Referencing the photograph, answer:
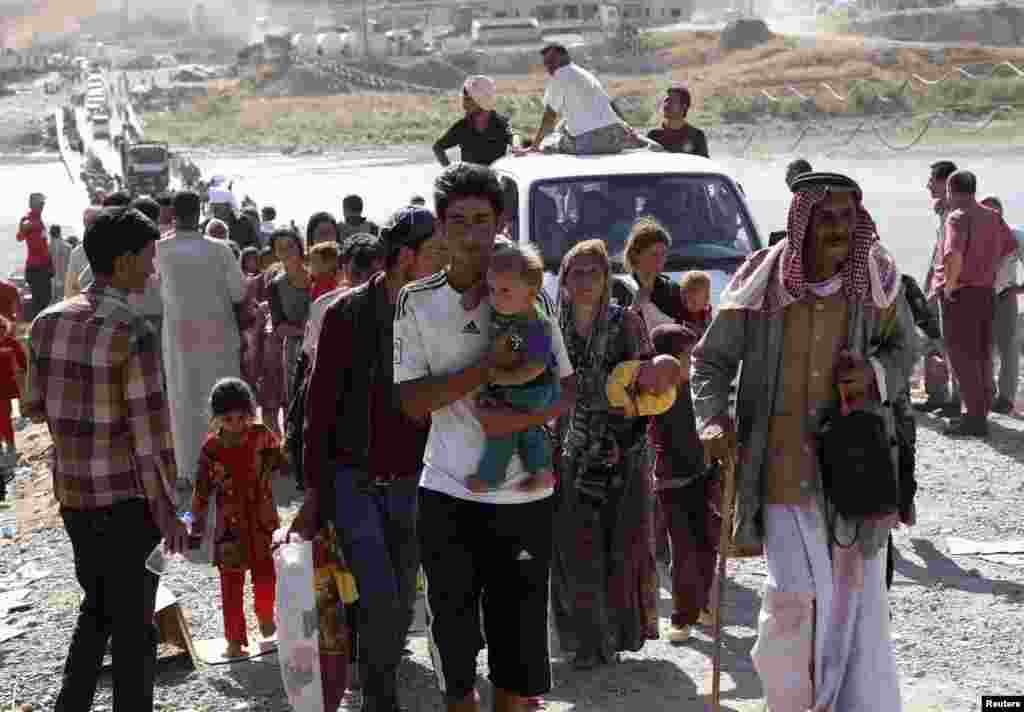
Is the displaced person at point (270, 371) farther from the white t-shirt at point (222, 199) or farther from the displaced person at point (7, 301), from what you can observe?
the white t-shirt at point (222, 199)

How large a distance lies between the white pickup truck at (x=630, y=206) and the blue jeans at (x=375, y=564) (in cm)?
413

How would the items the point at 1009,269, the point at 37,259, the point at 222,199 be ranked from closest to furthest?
the point at 1009,269 < the point at 222,199 < the point at 37,259

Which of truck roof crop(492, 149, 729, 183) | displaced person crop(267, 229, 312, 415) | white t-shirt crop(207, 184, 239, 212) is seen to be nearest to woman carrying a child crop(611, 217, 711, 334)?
truck roof crop(492, 149, 729, 183)

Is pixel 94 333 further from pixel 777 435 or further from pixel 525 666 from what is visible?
pixel 777 435

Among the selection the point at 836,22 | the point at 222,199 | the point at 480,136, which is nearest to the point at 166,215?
the point at 480,136

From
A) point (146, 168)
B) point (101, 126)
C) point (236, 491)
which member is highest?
point (236, 491)

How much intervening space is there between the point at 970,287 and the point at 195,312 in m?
5.08

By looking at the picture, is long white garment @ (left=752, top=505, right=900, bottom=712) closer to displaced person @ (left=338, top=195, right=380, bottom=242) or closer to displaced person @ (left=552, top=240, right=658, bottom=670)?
displaced person @ (left=552, top=240, right=658, bottom=670)

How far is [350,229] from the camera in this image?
1170 cm

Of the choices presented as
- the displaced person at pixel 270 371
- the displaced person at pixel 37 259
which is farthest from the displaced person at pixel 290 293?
the displaced person at pixel 37 259

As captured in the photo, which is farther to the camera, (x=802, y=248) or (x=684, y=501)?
(x=684, y=501)

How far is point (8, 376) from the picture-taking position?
1109 cm

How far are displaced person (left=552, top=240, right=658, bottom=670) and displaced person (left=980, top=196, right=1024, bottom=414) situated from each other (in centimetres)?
533

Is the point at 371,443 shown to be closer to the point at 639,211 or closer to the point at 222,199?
the point at 639,211
